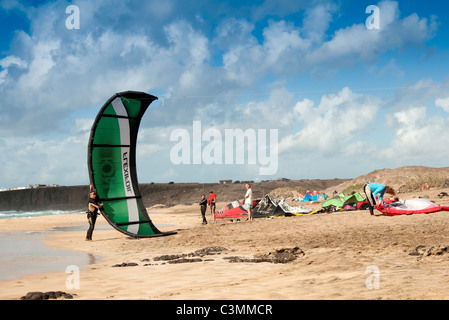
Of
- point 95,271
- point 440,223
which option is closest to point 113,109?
point 95,271

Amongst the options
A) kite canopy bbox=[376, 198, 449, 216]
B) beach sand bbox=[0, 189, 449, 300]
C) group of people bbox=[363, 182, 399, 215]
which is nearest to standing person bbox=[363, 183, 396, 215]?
group of people bbox=[363, 182, 399, 215]

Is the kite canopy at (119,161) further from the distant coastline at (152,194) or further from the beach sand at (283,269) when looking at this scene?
the distant coastline at (152,194)

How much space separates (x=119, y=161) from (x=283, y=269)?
28.1ft

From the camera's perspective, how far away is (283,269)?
685cm

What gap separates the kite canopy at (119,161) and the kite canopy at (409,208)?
7.49 meters

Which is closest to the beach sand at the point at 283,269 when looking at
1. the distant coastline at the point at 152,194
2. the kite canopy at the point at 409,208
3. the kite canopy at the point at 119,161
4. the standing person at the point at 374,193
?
the kite canopy at the point at 409,208

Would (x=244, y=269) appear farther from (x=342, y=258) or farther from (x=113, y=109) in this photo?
(x=113, y=109)

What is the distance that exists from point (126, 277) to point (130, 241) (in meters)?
6.54

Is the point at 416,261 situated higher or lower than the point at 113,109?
lower

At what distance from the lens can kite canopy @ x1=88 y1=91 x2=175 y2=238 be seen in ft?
44.4

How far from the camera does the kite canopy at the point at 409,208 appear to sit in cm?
1392

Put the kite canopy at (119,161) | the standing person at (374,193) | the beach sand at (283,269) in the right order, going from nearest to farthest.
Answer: the beach sand at (283,269), the kite canopy at (119,161), the standing person at (374,193)

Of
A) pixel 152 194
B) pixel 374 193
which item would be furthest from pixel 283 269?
pixel 152 194
